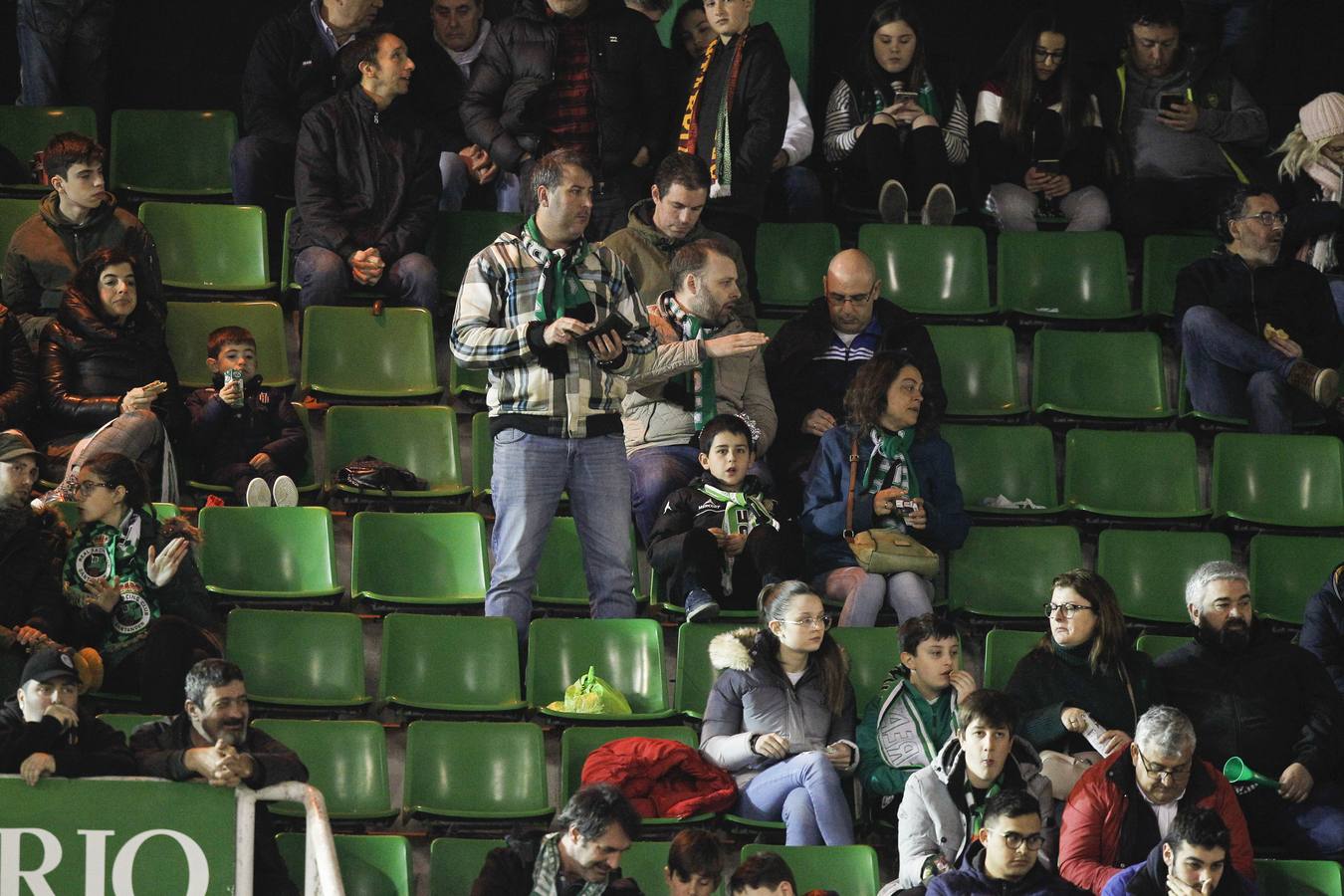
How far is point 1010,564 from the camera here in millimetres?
6652

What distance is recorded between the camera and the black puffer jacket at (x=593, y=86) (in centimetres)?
759

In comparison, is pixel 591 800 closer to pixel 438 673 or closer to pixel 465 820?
pixel 465 820

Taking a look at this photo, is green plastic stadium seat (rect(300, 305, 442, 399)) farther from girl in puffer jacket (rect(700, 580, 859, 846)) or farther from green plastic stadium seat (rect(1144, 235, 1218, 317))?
green plastic stadium seat (rect(1144, 235, 1218, 317))

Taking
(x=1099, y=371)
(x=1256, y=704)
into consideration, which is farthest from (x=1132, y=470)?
(x=1256, y=704)

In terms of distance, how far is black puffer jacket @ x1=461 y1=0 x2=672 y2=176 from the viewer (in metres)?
7.59

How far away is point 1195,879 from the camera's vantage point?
4988 millimetres

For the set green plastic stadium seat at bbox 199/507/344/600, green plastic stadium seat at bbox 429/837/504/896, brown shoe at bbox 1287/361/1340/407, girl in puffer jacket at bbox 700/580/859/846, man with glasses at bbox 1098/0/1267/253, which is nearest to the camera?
green plastic stadium seat at bbox 429/837/504/896

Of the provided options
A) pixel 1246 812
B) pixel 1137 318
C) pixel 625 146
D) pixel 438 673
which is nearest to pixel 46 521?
pixel 438 673

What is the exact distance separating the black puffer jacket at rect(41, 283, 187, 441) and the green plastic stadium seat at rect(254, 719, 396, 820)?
4.80 feet

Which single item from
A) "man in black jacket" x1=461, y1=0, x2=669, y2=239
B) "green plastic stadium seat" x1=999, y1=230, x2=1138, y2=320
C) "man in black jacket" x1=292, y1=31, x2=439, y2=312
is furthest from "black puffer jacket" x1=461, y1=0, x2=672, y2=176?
"green plastic stadium seat" x1=999, y1=230, x2=1138, y2=320

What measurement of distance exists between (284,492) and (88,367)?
735 millimetres

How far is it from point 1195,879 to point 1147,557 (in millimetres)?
1862

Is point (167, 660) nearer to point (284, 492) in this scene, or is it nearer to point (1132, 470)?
point (284, 492)

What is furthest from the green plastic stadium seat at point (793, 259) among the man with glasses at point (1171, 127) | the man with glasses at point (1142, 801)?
the man with glasses at point (1142, 801)
